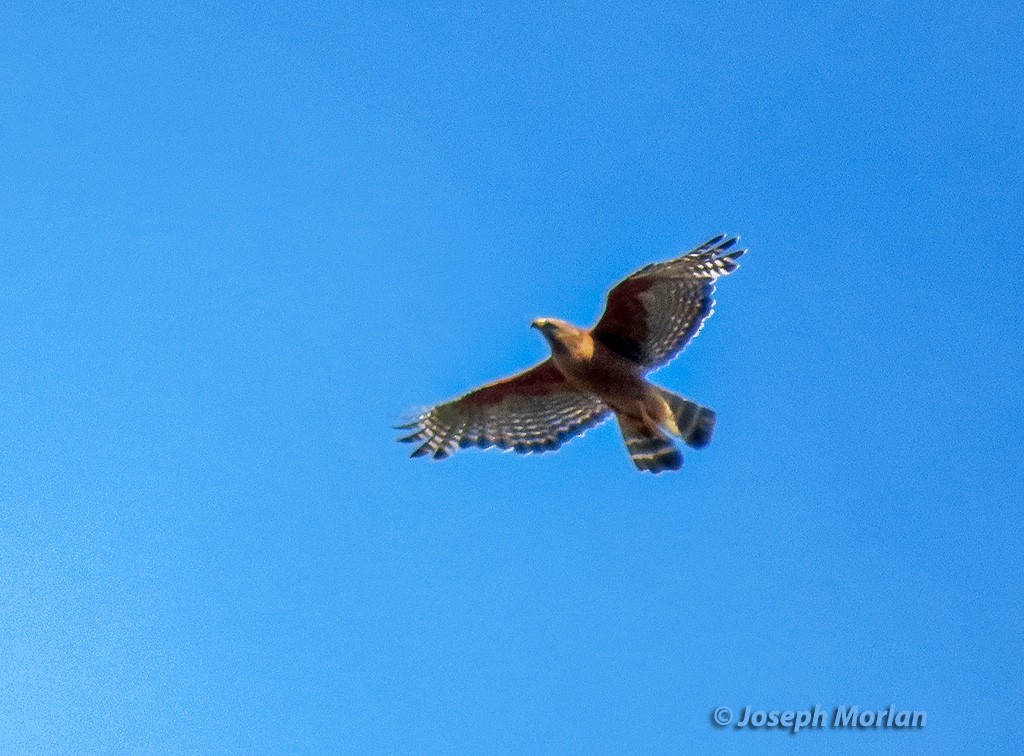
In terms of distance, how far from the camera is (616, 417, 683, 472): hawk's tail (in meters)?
8.16

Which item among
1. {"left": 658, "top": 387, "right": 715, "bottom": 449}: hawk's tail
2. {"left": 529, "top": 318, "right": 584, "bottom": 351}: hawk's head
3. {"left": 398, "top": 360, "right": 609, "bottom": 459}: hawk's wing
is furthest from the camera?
{"left": 398, "top": 360, "right": 609, "bottom": 459}: hawk's wing

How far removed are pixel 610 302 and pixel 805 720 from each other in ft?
11.3

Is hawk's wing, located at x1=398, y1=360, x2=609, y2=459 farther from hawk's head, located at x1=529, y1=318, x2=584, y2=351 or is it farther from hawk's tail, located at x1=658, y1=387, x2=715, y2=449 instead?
hawk's tail, located at x1=658, y1=387, x2=715, y2=449

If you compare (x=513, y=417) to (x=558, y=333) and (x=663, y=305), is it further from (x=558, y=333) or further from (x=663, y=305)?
(x=663, y=305)

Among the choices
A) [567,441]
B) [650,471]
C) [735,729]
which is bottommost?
[735,729]

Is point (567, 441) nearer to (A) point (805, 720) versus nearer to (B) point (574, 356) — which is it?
(B) point (574, 356)

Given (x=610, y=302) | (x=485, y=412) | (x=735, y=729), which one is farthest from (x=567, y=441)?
(x=735, y=729)

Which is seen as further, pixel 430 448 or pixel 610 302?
pixel 430 448

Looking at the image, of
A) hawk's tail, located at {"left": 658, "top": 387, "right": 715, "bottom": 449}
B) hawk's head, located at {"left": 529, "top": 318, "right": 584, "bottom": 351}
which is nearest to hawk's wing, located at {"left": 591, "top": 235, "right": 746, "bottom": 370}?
hawk's head, located at {"left": 529, "top": 318, "right": 584, "bottom": 351}

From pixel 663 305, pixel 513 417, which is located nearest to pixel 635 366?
pixel 663 305

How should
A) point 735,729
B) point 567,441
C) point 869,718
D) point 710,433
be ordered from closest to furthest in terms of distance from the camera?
point 735,729, point 869,718, point 710,433, point 567,441

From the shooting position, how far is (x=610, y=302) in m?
8.16

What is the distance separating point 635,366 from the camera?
27.2 ft

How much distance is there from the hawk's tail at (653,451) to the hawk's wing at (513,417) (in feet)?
1.95
